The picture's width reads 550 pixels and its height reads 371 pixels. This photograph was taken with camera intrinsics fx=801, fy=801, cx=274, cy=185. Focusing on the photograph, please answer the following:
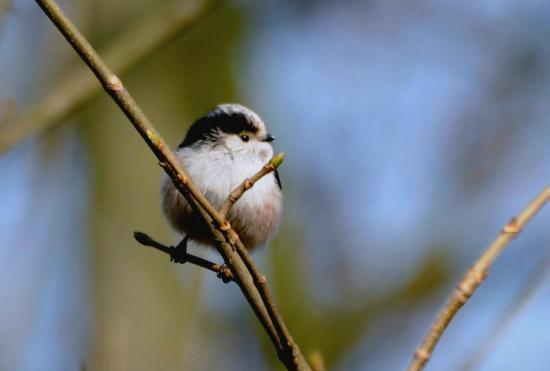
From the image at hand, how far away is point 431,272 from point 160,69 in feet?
9.03

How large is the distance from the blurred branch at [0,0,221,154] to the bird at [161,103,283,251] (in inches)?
25.5

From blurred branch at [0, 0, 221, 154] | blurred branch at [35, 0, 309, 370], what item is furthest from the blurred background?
blurred branch at [35, 0, 309, 370]

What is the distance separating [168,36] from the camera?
4551 millimetres

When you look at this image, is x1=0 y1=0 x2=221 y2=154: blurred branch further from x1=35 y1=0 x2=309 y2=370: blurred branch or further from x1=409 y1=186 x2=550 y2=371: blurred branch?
x1=409 y1=186 x2=550 y2=371: blurred branch

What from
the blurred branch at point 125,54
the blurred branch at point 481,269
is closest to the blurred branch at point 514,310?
the blurred branch at point 481,269

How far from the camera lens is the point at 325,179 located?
5883mm

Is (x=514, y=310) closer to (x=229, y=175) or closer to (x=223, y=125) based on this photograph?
(x=229, y=175)

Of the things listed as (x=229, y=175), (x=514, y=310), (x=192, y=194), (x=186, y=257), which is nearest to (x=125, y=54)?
(x=229, y=175)

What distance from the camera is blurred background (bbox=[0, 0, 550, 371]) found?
540cm

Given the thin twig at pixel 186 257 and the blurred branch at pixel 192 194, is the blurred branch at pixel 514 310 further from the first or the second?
the thin twig at pixel 186 257

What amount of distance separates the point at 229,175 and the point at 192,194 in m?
1.27

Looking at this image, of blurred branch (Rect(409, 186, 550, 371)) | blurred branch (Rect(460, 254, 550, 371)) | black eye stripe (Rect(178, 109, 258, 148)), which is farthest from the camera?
black eye stripe (Rect(178, 109, 258, 148))

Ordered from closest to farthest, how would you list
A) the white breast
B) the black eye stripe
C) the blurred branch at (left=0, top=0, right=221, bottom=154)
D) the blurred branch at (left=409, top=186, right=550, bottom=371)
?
the blurred branch at (left=409, top=186, right=550, bottom=371)
the white breast
the black eye stripe
the blurred branch at (left=0, top=0, right=221, bottom=154)

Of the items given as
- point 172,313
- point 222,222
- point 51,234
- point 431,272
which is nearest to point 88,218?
point 172,313
